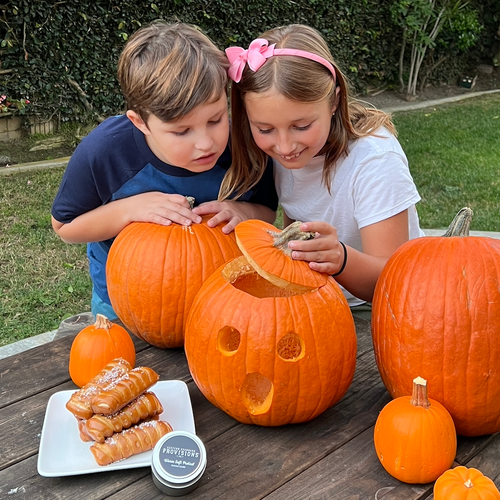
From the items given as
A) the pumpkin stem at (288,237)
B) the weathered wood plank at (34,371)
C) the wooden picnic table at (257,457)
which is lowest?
Result: the weathered wood plank at (34,371)

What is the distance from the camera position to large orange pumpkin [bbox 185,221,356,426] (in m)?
1.33

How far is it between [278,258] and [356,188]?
741 mm

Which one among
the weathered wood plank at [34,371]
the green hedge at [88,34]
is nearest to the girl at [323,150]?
the weathered wood plank at [34,371]

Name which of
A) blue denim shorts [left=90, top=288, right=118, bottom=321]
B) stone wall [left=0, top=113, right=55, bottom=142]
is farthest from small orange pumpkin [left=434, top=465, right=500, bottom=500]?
stone wall [left=0, top=113, right=55, bottom=142]


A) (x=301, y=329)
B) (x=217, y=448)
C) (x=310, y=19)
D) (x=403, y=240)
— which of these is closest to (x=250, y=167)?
(x=403, y=240)

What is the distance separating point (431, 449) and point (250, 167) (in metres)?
1.17

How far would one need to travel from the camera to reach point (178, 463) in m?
1.19

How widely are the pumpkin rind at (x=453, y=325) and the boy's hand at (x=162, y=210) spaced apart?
68 cm

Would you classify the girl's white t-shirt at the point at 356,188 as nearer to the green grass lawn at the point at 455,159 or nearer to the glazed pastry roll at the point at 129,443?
the glazed pastry roll at the point at 129,443

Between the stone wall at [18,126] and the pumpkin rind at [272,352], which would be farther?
the stone wall at [18,126]

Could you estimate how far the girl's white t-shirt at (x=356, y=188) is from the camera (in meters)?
1.94

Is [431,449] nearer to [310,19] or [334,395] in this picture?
[334,395]

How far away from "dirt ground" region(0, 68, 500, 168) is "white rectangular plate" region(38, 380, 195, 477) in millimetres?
4922

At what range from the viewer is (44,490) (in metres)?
1.21
